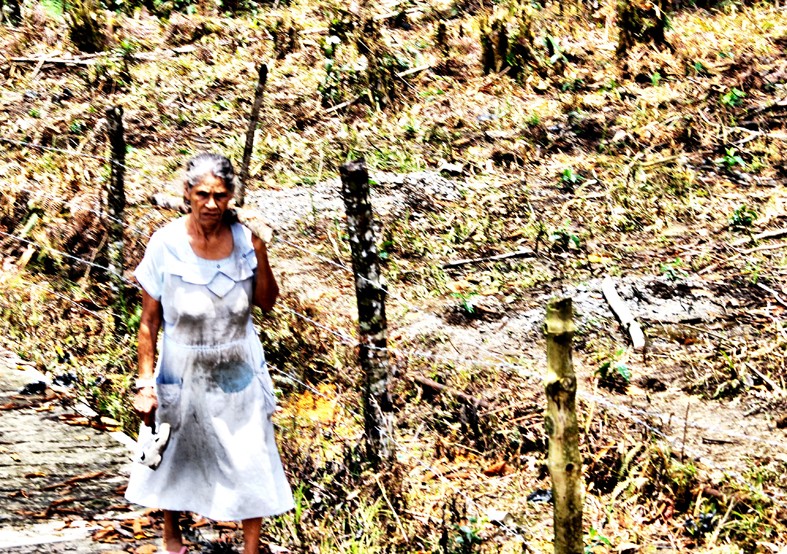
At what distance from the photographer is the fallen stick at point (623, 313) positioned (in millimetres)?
7093

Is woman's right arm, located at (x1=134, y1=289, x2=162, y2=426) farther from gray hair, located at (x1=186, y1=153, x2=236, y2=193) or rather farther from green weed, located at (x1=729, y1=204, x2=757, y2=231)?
green weed, located at (x1=729, y1=204, x2=757, y2=231)

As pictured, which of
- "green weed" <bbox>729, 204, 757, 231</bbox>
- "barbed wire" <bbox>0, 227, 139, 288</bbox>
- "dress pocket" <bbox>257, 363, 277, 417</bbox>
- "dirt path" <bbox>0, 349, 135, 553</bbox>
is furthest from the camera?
"green weed" <bbox>729, 204, 757, 231</bbox>

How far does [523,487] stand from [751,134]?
5.45m

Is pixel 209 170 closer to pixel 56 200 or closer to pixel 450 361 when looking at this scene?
pixel 450 361

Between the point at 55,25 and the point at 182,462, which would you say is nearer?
the point at 182,462

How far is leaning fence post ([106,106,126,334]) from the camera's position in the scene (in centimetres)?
718

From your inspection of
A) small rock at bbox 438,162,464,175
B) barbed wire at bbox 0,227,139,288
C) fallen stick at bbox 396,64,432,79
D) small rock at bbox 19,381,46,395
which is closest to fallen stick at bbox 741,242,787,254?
small rock at bbox 438,162,464,175

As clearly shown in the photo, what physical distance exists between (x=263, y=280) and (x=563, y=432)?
1.32 meters

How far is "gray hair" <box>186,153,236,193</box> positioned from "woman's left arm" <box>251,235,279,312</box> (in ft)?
0.83

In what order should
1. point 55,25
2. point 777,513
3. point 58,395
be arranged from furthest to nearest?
point 55,25
point 58,395
point 777,513

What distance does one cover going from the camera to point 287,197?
934 centimetres

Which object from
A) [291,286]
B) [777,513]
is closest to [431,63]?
[291,286]

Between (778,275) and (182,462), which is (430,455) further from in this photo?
(778,275)

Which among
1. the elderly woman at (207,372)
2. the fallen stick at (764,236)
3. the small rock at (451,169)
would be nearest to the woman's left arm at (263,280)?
the elderly woman at (207,372)
